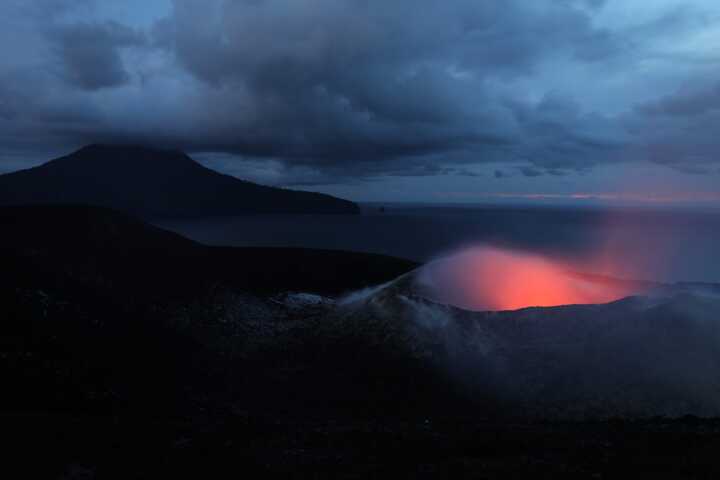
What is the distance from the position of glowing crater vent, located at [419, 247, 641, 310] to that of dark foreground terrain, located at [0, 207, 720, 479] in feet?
40.6

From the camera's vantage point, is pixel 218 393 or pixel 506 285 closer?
pixel 218 393

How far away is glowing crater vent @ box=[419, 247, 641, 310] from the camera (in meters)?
45.4

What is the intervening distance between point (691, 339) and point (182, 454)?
30.1m

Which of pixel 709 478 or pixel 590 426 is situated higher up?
pixel 709 478

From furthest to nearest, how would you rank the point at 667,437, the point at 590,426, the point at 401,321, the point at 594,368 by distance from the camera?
the point at 401,321 < the point at 594,368 < the point at 590,426 < the point at 667,437

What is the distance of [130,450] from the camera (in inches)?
585

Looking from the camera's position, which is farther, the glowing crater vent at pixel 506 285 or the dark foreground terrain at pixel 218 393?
the glowing crater vent at pixel 506 285

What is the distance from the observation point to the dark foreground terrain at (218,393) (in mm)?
14320

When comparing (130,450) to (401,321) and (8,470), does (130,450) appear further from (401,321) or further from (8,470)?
(401,321)

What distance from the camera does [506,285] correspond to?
50156 millimetres

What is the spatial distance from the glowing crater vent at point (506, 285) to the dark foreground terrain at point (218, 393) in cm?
1237

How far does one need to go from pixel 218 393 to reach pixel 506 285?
34.6m

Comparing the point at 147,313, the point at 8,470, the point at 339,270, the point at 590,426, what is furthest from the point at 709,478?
the point at 339,270

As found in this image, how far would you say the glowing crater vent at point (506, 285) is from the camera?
45438 mm
